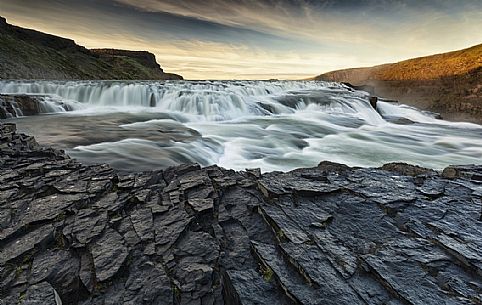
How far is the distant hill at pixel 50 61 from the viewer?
62331 mm

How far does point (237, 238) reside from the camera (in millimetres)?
3795

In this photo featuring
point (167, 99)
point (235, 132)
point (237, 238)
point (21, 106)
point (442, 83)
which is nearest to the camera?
point (237, 238)

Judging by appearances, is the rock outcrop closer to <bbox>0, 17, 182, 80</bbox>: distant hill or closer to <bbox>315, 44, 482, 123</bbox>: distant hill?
<bbox>315, 44, 482, 123</bbox>: distant hill

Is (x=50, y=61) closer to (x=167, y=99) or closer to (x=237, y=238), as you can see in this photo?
(x=167, y=99)

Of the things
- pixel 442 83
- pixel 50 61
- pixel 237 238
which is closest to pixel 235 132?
pixel 237 238

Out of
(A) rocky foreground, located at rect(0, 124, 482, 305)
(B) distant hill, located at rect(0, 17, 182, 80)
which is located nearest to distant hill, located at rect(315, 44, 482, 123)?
(A) rocky foreground, located at rect(0, 124, 482, 305)

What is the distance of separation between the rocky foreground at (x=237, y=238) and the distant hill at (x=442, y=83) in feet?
92.9

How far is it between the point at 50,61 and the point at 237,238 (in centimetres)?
8954

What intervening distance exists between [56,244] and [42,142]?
843 cm

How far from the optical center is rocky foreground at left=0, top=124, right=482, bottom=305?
112 inches

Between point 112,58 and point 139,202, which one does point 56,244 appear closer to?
point 139,202

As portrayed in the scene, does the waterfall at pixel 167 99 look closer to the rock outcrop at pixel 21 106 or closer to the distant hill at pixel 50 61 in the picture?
the rock outcrop at pixel 21 106

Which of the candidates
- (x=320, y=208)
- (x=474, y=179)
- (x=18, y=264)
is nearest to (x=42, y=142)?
(x=18, y=264)

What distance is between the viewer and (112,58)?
109 metres
